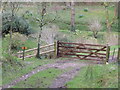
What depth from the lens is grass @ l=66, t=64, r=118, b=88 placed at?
911cm

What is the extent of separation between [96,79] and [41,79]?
7.25 feet

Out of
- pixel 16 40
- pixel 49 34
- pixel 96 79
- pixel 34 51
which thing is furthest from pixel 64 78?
pixel 49 34

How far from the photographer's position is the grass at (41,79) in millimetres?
9266

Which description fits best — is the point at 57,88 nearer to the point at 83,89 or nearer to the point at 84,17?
the point at 83,89

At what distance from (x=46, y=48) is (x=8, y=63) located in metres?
6.43

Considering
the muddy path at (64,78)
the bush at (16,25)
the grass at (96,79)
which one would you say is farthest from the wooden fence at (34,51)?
the grass at (96,79)

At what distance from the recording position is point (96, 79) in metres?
9.76

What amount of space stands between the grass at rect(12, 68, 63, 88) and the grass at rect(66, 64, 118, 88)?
91cm

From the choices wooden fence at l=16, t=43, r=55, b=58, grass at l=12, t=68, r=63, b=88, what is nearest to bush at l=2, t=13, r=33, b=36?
wooden fence at l=16, t=43, r=55, b=58

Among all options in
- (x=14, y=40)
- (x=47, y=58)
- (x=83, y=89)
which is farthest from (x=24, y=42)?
(x=83, y=89)

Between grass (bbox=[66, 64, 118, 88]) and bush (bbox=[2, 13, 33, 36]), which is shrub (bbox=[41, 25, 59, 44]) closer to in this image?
bush (bbox=[2, 13, 33, 36])

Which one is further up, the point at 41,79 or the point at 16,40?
the point at 16,40

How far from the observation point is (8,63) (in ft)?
38.0

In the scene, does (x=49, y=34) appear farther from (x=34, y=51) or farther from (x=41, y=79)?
(x=41, y=79)
